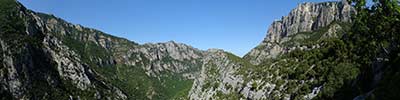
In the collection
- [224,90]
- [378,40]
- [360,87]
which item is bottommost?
[360,87]

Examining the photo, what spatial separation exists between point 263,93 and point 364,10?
5499 centimetres

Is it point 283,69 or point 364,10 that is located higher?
point 283,69

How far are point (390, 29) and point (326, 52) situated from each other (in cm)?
4468

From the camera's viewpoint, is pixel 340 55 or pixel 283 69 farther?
pixel 283 69

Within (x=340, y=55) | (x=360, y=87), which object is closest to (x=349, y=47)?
(x=340, y=55)

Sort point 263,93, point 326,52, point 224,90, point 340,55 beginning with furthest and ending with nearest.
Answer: point 224,90
point 263,93
point 326,52
point 340,55

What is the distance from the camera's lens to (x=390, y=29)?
46.6 meters

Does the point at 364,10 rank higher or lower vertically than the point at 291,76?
lower

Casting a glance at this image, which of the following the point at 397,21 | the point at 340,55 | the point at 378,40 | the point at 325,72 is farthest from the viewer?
the point at 340,55

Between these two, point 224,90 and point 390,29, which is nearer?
point 390,29

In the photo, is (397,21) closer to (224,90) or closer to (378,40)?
(378,40)

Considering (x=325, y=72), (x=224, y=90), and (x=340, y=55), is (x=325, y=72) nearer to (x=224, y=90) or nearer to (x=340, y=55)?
(x=340, y=55)

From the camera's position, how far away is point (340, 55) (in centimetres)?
8175

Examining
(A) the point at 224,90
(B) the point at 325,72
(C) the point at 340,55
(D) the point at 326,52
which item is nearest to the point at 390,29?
(B) the point at 325,72
